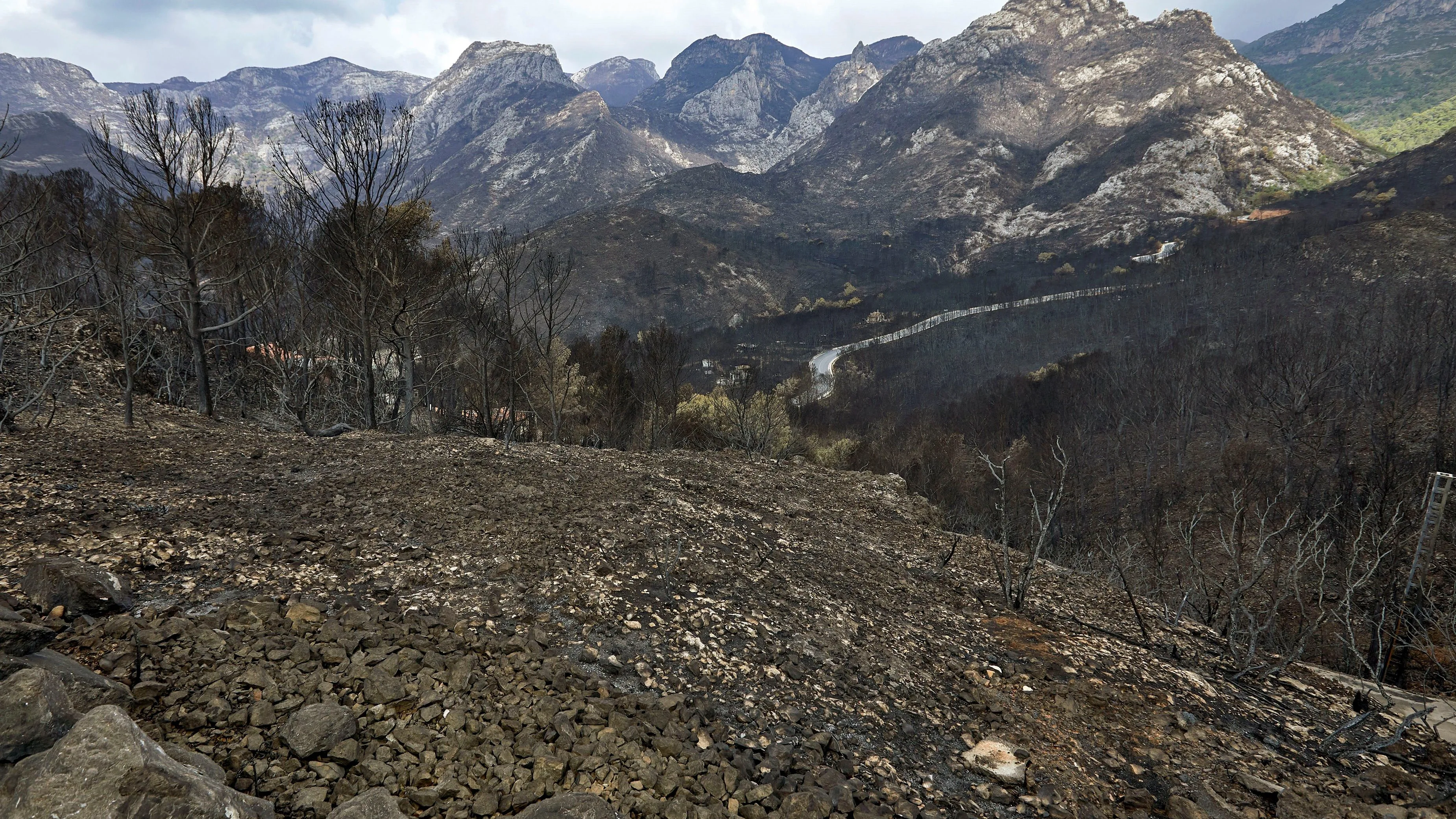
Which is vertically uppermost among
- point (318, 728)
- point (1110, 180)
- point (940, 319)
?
point (1110, 180)

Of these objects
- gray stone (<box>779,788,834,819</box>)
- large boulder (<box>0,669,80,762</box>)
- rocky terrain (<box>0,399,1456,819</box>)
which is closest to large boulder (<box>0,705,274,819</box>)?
rocky terrain (<box>0,399,1456,819</box>)

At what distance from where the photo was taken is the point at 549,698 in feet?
17.6

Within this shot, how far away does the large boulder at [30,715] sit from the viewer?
300 cm

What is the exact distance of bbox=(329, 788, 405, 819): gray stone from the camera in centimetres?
335

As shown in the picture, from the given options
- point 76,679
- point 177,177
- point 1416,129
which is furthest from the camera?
point 1416,129

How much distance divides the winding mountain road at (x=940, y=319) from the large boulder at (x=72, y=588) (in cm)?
8875

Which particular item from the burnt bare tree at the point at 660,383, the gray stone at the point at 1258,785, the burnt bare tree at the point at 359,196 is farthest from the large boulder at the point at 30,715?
the burnt bare tree at the point at 660,383

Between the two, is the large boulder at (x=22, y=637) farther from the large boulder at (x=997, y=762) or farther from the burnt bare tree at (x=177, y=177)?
the burnt bare tree at (x=177, y=177)

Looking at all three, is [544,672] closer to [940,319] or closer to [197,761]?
[197,761]

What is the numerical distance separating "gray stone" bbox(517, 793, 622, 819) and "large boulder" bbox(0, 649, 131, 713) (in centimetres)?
285

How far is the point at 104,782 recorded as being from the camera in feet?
8.75

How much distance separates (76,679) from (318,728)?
154cm

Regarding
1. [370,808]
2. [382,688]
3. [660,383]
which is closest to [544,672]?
[382,688]

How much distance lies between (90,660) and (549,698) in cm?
349
